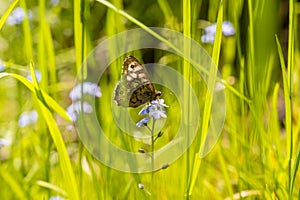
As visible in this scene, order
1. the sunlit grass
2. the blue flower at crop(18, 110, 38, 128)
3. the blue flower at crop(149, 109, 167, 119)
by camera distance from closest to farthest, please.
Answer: the blue flower at crop(149, 109, 167, 119)
the sunlit grass
the blue flower at crop(18, 110, 38, 128)

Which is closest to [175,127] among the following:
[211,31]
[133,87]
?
[211,31]

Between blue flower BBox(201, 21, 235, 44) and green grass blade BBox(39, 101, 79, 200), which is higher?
blue flower BBox(201, 21, 235, 44)

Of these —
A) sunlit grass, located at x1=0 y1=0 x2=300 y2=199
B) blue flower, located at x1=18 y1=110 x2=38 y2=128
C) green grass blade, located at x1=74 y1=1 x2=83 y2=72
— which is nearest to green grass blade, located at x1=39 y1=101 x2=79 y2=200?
sunlit grass, located at x1=0 y1=0 x2=300 y2=199

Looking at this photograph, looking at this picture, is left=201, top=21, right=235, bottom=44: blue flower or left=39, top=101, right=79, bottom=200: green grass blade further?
left=201, top=21, right=235, bottom=44: blue flower

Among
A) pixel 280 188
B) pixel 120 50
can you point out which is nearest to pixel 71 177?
pixel 120 50

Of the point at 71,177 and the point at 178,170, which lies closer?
the point at 71,177

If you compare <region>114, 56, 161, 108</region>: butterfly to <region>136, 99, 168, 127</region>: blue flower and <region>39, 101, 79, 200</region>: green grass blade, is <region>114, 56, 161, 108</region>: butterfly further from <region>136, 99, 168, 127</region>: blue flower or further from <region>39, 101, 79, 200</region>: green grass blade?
<region>39, 101, 79, 200</region>: green grass blade

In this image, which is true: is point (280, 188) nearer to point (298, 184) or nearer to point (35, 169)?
point (298, 184)

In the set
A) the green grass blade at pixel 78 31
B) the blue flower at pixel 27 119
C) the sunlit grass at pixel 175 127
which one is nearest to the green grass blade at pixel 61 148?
the sunlit grass at pixel 175 127

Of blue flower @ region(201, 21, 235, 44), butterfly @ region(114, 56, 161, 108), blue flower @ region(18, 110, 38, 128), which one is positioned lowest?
blue flower @ region(18, 110, 38, 128)
